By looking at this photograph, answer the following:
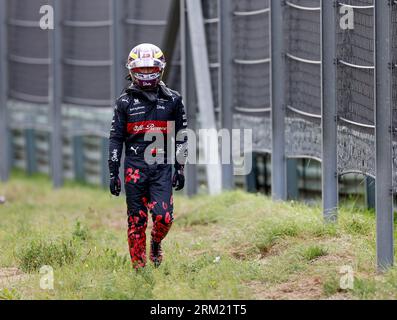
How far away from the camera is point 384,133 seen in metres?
10.1

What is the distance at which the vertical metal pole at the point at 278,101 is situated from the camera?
47.5 feet

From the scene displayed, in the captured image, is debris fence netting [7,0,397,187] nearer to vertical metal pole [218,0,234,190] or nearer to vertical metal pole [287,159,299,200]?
vertical metal pole [218,0,234,190]

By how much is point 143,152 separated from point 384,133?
7.10ft

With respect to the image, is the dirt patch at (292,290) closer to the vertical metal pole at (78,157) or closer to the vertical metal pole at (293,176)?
the vertical metal pole at (293,176)

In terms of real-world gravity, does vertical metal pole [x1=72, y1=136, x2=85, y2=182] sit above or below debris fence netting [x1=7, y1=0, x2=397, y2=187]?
below

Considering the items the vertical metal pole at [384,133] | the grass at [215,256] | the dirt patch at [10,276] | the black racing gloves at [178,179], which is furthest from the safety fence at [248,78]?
the dirt patch at [10,276]

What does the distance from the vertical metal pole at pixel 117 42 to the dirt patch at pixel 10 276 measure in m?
8.54

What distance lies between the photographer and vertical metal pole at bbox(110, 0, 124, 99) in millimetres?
19781

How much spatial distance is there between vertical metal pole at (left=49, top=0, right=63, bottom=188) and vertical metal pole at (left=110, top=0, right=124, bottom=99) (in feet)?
4.52

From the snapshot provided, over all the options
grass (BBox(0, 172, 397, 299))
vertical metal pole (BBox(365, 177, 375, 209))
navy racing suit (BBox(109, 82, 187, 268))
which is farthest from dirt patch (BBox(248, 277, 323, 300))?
vertical metal pole (BBox(365, 177, 375, 209))

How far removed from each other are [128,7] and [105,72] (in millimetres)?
1235

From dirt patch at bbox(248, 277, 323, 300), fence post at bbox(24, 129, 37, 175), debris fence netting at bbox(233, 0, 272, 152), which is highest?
debris fence netting at bbox(233, 0, 272, 152)

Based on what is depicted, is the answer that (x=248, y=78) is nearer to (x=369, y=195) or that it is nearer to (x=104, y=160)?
(x=369, y=195)

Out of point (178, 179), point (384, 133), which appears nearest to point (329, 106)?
point (178, 179)
